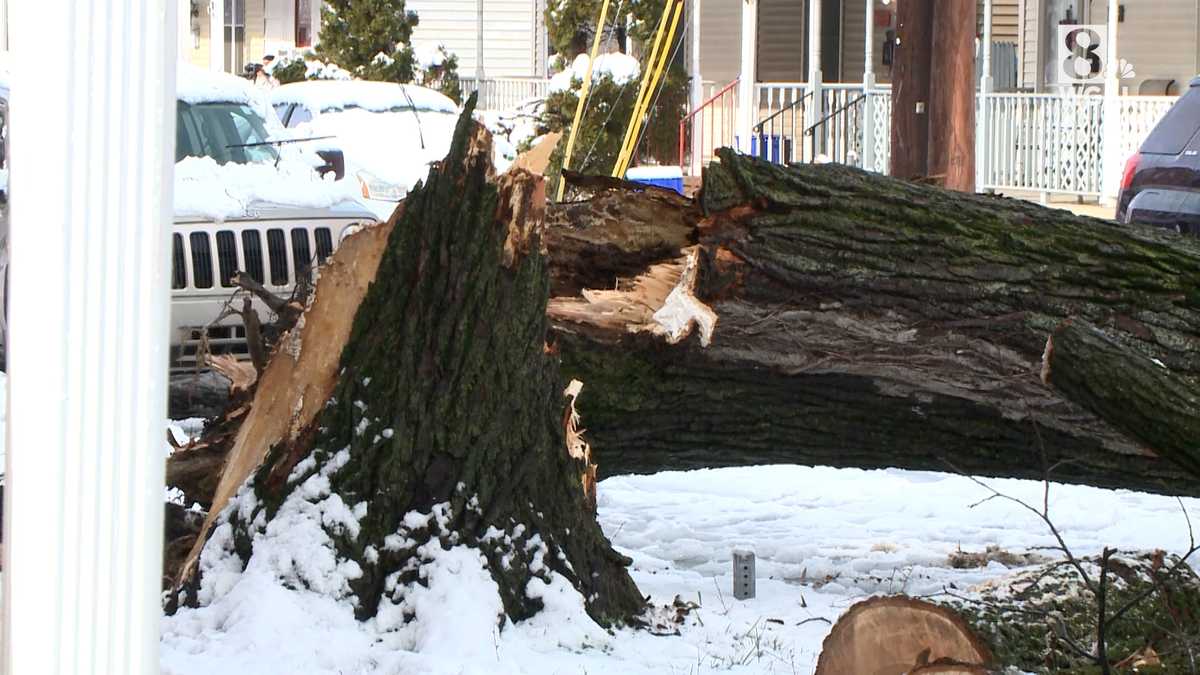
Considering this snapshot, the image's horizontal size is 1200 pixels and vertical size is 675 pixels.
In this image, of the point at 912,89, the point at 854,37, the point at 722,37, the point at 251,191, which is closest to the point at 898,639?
the point at 251,191

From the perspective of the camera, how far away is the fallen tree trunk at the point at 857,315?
4.93m

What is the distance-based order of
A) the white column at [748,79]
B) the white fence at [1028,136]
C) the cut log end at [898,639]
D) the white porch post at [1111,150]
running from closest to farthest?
1. the cut log end at [898,639]
2. the white porch post at [1111,150]
3. the white fence at [1028,136]
4. the white column at [748,79]

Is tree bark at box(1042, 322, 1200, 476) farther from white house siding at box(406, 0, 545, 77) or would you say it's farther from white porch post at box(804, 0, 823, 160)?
white house siding at box(406, 0, 545, 77)

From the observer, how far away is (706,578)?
5758mm

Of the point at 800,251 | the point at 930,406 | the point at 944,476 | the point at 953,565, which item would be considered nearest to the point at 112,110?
the point at 800,251

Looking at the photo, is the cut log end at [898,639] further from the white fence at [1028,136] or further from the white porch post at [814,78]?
the white porch post at [814,78]

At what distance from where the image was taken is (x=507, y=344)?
4492 mm

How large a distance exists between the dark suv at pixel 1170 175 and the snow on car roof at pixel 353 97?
11.8 m

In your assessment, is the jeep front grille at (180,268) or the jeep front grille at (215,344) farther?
the jeep front grille at (180,268)

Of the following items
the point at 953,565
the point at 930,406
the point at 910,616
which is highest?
the point at 930,406

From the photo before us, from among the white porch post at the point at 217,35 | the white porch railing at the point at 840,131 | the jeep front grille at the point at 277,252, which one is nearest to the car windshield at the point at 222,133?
the jeep front grille at the point at 277,252

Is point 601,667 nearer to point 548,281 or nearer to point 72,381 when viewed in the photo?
point 548,281

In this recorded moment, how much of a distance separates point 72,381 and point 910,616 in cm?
229

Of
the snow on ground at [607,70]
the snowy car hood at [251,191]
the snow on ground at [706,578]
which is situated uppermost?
the snow on ground at [607,70]
